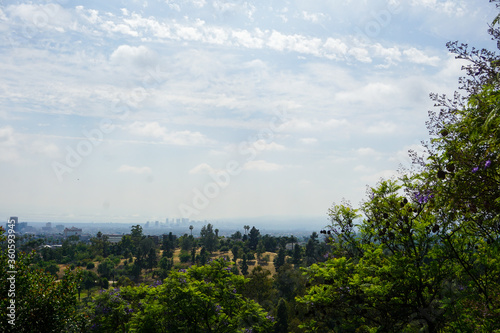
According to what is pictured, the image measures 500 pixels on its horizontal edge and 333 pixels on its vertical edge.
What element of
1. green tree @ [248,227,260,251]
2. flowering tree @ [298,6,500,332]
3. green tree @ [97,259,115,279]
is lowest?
green tree @ [97,259,115,279]

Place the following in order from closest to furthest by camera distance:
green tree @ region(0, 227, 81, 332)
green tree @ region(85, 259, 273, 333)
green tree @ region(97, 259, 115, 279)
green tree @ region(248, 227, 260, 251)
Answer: green tree @ region(0, 227, 81, 332) → green tree @ region(85, 259, 273, 333) → green tree @ region(97, 259, 115, 279) → green tree @ region(248, 227, 260, 251)

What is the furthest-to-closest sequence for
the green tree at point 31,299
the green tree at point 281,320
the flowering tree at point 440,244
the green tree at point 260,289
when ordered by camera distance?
the green tree at point 260,289 < the green tree at point 281,320 < the green tree at point 31,299 < the flowering tree at point 440,244

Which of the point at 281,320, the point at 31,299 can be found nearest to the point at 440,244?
the point at 31,299

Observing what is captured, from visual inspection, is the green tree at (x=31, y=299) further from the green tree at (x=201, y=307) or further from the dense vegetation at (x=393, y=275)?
the green tree at (x=201, y=307)

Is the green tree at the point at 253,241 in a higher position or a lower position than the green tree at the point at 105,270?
higher

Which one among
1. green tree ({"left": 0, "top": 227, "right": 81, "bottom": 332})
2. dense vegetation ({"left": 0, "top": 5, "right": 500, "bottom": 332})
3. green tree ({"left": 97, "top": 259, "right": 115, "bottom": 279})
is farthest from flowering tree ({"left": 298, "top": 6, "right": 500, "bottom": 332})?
green tree ({"left": 97, "top": 259, "right": 115, "bottom": 279})

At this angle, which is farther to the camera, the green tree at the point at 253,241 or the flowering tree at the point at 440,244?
the green tree at the point at 253,241

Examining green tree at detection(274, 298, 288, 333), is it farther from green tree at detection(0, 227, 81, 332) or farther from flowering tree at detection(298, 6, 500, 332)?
flowering tree at detection(298, 6, 500, 332)

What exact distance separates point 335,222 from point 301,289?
40.5 m

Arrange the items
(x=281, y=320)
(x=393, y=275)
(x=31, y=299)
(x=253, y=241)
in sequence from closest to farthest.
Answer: (x=393, y=275)
(x=31, y=299)
(x=281, y=320)
(x=253, y=241)

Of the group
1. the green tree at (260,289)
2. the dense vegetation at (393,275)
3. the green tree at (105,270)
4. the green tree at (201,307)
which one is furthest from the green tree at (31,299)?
the green tree at (105,270)

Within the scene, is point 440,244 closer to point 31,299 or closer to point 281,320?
point 31,299

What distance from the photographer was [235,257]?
366ft

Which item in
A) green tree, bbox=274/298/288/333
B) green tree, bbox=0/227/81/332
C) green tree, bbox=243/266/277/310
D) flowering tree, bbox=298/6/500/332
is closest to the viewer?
flowering tree, bbox=298/6/500/332
